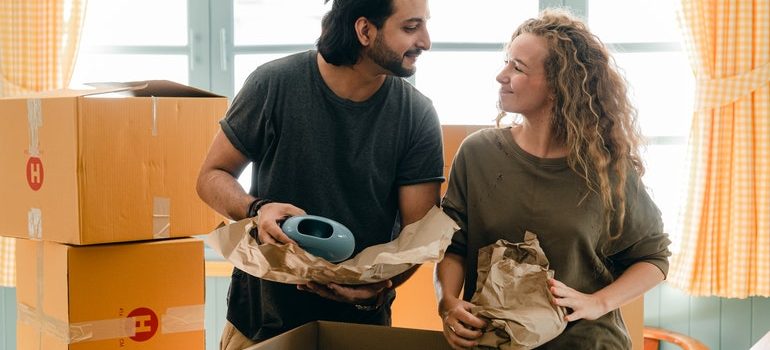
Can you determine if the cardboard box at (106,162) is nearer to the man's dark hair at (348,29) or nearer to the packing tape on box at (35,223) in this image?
the packing tape on box at (35,223)

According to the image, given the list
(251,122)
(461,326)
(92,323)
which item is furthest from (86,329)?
(461,326)

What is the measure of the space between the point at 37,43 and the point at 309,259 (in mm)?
2234

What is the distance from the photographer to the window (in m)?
3.36

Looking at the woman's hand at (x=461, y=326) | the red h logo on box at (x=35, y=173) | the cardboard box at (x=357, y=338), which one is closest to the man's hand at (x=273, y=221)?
the cardboard box at (x=357, y=338)

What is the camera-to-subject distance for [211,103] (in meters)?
2.29

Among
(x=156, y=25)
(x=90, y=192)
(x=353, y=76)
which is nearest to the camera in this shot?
(x=353, y=76)

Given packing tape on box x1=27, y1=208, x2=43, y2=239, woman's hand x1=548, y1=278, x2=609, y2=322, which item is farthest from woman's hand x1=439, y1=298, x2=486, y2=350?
packing tape on box x1=27, y1=208, x2=43, y2=239

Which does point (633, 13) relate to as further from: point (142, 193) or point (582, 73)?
point (142, 193)

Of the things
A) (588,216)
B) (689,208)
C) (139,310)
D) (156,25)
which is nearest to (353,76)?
(588,216)

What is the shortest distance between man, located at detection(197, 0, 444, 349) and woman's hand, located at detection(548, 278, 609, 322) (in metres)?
0.39

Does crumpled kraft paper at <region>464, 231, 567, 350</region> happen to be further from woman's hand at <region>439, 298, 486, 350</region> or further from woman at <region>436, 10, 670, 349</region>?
woman at <region>436, 10, 670, 349</region>

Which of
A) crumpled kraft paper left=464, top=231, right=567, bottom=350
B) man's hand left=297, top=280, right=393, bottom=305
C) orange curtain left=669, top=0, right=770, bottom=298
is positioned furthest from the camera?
orange curtain left=669, top=0, right=770, bottom=298

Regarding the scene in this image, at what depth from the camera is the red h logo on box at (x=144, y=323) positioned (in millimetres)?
2217

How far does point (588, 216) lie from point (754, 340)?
1837mm
